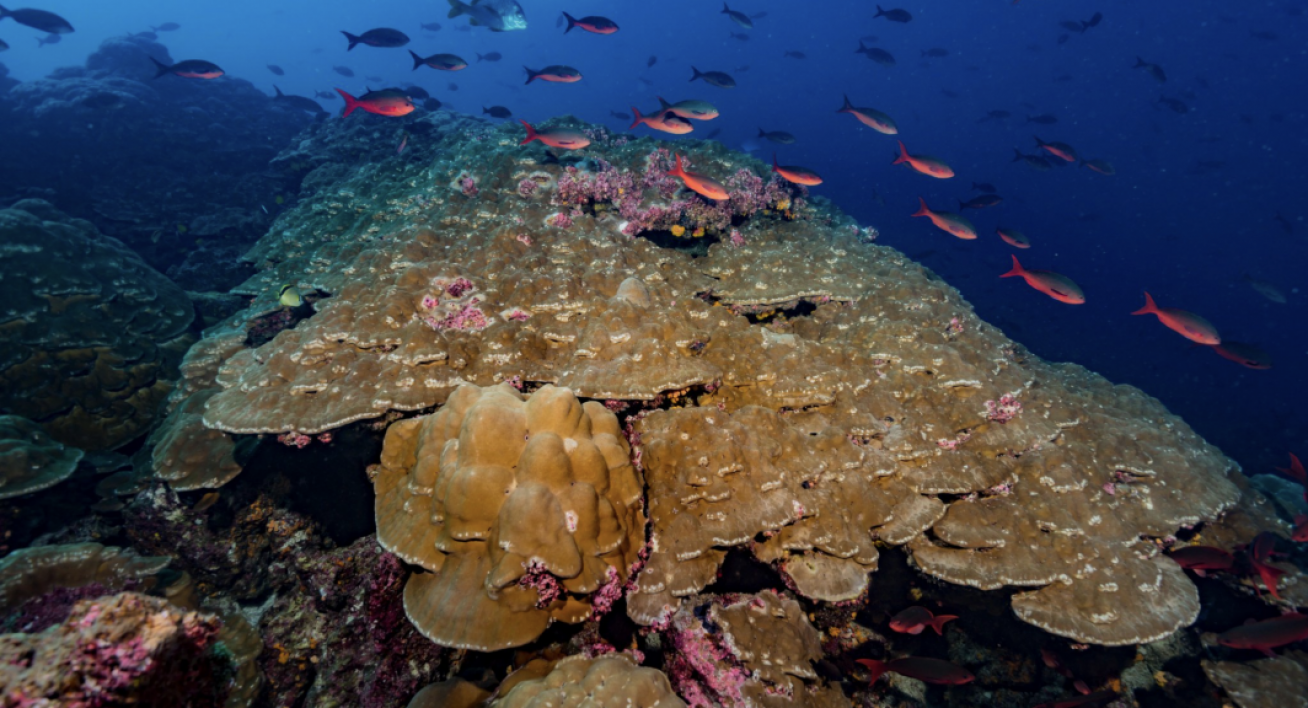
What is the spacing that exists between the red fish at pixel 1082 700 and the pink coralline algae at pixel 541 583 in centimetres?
546

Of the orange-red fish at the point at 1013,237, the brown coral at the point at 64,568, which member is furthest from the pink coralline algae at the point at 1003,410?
the brown coral at the point at 64,568

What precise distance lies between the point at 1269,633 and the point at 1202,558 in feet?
2.73

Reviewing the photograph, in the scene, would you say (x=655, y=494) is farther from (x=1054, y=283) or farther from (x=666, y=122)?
(x=1054, y=283)

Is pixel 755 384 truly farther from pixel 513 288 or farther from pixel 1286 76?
pixel 1286 76

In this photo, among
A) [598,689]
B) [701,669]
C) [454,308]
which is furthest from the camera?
[454,308]

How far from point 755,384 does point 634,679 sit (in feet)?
10.1

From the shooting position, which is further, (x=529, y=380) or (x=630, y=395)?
(x=529, y=380)

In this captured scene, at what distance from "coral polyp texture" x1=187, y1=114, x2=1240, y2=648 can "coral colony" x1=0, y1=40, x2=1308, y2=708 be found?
3cm

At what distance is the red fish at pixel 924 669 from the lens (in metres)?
4.57

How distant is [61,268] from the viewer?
7.22 meters

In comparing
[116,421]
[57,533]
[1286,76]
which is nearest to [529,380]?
[57,533]

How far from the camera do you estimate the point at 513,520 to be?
326 centimetres

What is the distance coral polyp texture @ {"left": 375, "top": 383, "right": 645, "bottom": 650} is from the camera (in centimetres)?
327

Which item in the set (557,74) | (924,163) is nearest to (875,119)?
(924,163)
